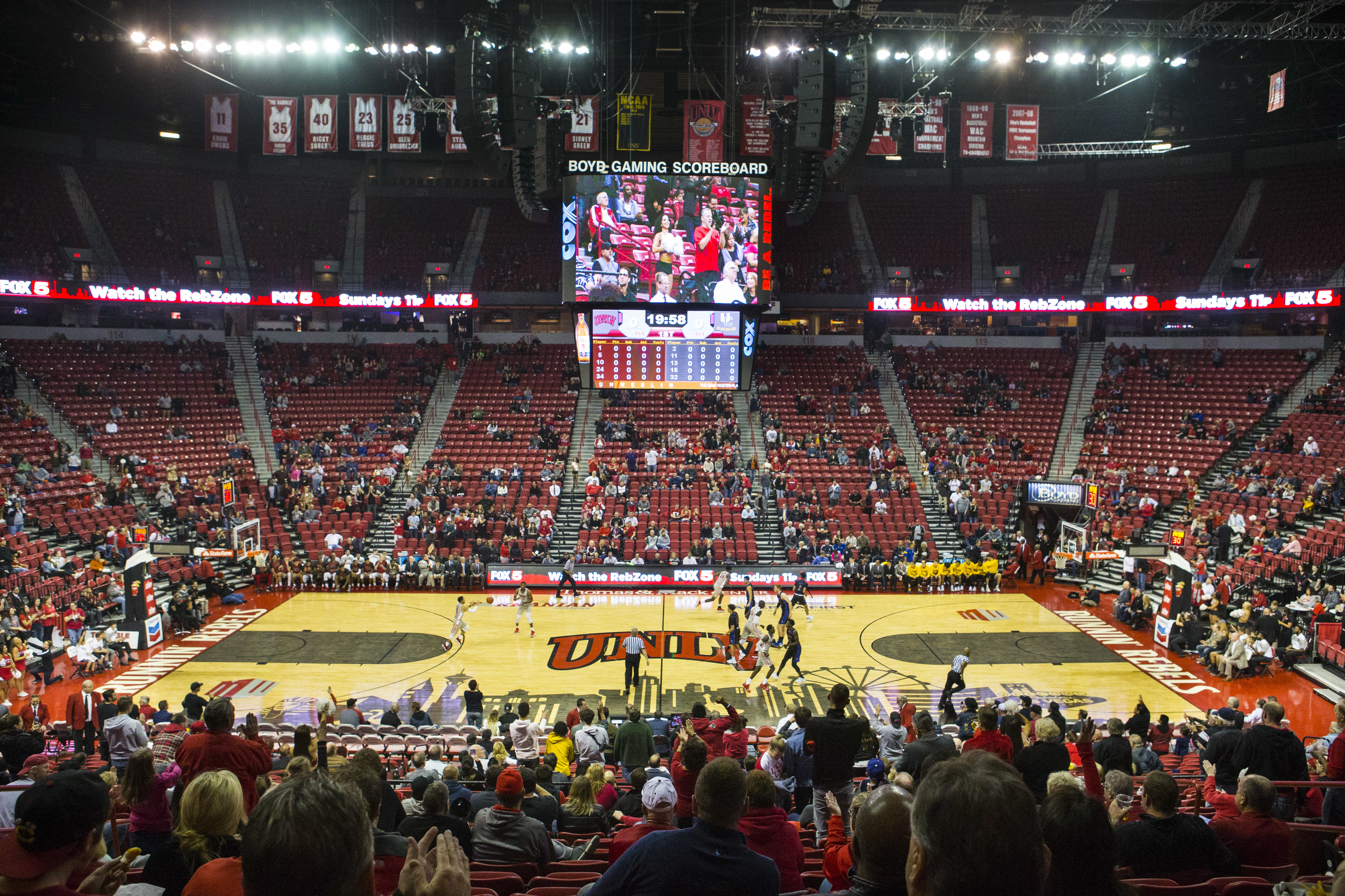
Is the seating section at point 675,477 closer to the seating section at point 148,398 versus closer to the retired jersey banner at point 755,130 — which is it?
the retired jersey banner at point 755,130

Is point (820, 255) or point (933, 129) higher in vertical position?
point (933, 129)

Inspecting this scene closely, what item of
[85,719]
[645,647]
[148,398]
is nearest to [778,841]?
[85,719]

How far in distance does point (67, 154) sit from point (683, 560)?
3345 centimetres

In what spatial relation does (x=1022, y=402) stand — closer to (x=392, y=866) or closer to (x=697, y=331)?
(x=697, y=331)

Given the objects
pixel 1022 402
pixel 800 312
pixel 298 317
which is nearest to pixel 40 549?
pixel 298 317

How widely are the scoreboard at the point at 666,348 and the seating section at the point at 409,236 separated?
1977cm

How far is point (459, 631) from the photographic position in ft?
69.9

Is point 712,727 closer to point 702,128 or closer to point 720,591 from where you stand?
point 720,591

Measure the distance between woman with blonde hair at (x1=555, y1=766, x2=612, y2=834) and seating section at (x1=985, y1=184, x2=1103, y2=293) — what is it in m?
36.3

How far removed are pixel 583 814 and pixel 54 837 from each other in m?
5.48

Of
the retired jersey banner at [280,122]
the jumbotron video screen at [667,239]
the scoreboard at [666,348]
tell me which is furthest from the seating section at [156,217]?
the scoreboard at [666,348]

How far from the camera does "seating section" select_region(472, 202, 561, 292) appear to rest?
131 feet

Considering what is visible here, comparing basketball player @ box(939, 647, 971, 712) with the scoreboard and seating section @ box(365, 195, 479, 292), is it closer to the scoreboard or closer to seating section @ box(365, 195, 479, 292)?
the scoreboard

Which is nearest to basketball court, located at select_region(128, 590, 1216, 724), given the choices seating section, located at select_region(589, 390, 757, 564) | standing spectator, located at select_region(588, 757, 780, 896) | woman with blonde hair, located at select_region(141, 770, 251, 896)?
seating section, located at select_region(589, 390, 757, 564)
